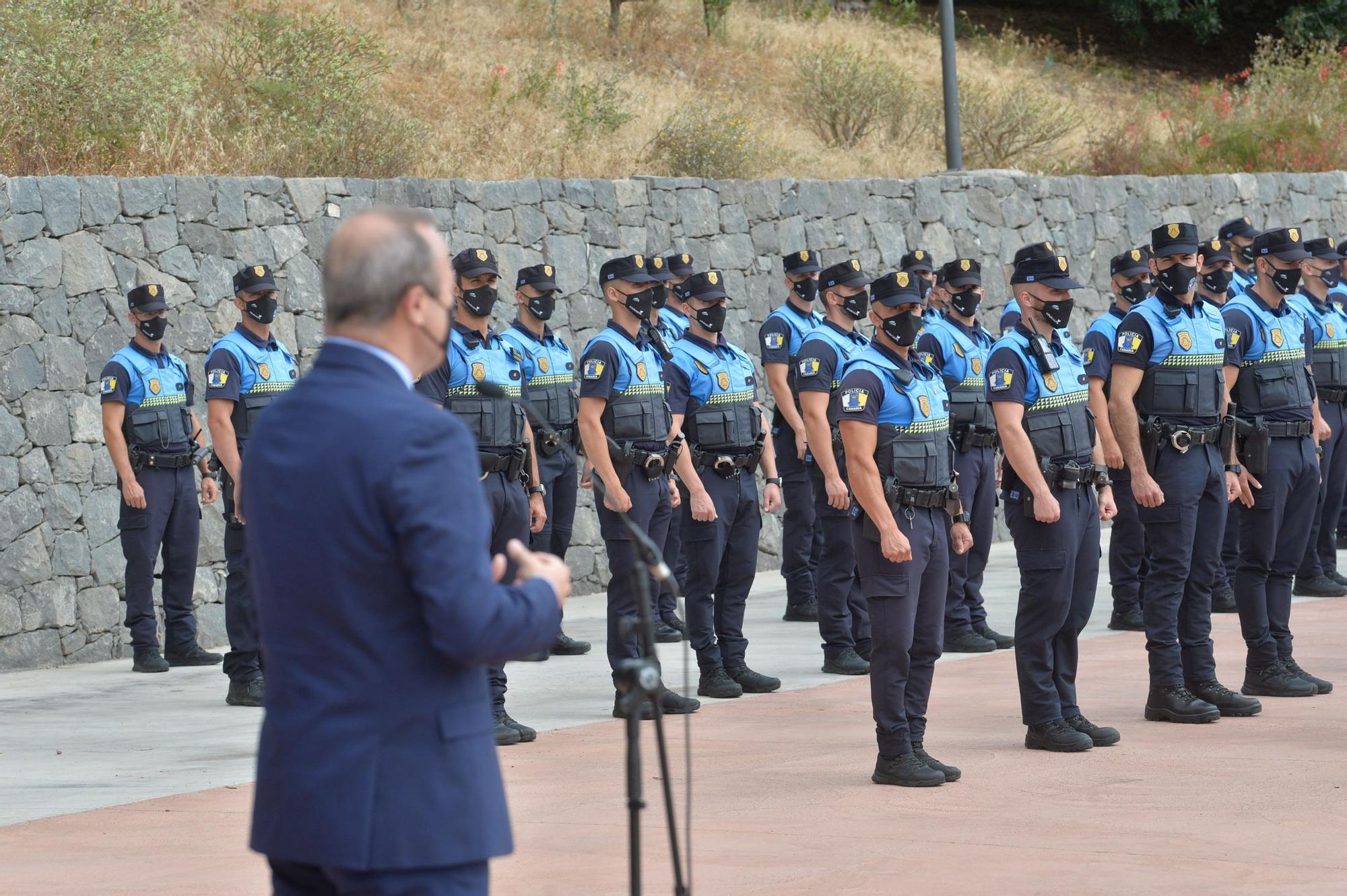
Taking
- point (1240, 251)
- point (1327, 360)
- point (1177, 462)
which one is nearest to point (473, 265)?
point (1177, 462)

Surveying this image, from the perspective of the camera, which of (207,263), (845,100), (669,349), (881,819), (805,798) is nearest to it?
(881,819)

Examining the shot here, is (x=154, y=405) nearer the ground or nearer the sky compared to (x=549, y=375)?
nearer the ground

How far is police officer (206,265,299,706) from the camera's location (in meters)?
9.05

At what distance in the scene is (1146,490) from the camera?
7.89 metres

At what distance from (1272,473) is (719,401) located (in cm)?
288

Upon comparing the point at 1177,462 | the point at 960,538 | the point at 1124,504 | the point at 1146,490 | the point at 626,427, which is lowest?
the point at 1124,504

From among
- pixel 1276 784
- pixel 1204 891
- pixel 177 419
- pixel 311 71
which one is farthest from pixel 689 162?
pixel 1204 891

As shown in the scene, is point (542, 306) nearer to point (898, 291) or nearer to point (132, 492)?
point (132, 492)

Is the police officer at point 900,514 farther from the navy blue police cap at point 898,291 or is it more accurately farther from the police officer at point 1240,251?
the police officer at point 1240,251

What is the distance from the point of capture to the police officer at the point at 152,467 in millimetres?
10211

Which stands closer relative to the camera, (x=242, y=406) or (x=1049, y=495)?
(x=1049, y=495)

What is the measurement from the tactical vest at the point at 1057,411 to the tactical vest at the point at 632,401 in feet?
6.41

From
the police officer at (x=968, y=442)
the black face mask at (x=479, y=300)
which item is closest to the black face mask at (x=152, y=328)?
the black face mask at (x=479, y=300)

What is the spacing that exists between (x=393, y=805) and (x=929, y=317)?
342 inches
